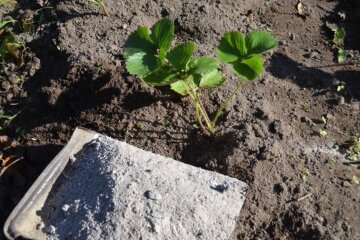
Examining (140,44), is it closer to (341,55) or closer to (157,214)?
(157,214)

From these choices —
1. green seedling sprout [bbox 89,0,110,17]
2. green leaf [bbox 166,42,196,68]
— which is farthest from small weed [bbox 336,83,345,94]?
green seedling sprout [bbox 89,0,110,17]

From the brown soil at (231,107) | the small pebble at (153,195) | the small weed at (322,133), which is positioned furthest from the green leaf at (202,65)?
the small weed at (322,133)

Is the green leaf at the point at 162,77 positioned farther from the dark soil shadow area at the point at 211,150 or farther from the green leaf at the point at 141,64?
the dark soil shadow area at the point at 211,150

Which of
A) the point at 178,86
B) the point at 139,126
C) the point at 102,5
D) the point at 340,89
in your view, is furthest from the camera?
the point at 102,5

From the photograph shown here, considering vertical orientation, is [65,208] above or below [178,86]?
below

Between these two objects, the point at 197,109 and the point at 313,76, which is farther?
the point at 313,76

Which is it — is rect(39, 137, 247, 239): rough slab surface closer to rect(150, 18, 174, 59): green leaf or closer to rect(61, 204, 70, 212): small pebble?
rect(61, 204, 70, 212): small pebble

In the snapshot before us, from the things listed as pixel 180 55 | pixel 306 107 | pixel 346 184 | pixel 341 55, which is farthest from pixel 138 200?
pixel 341 55
